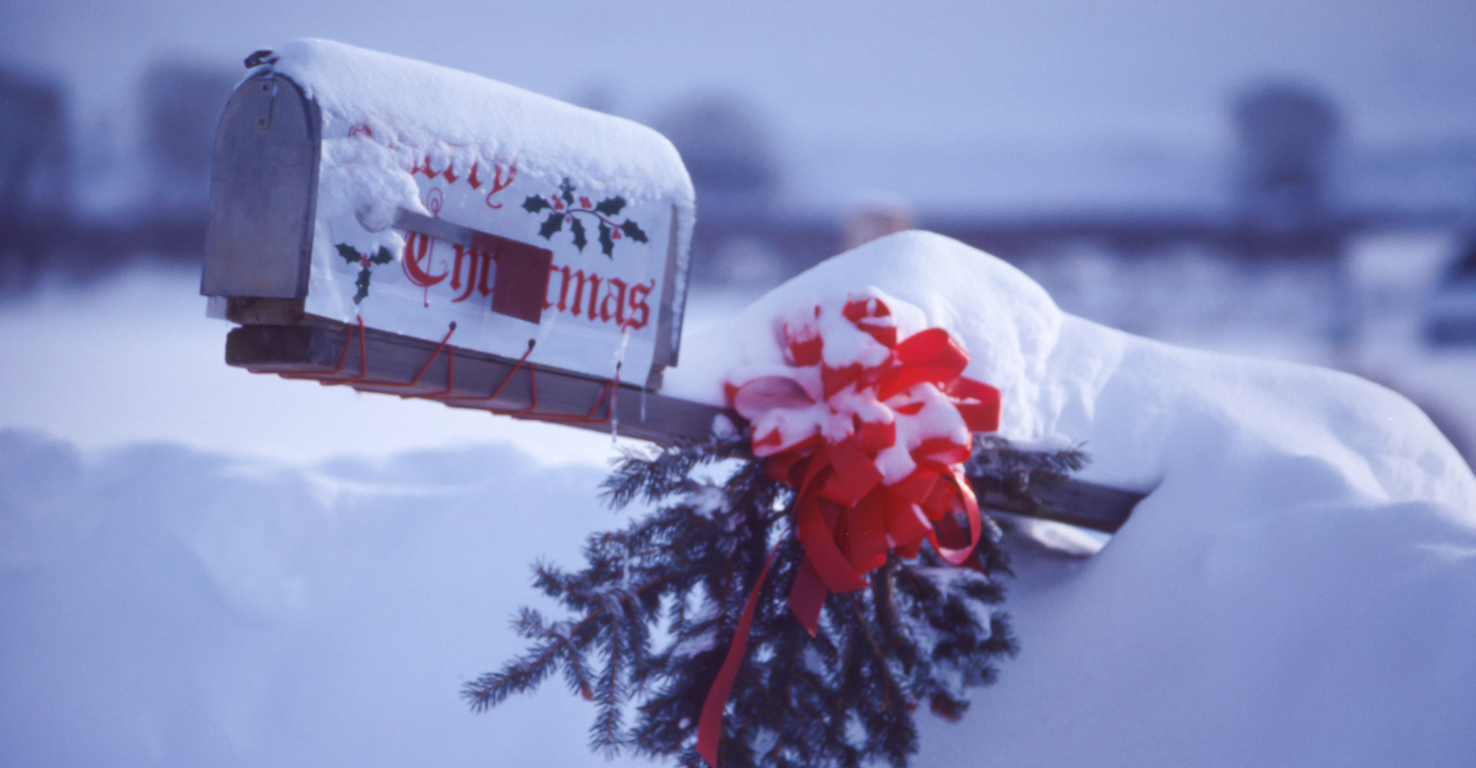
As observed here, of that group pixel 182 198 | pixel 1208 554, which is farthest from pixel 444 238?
pixel 182 198

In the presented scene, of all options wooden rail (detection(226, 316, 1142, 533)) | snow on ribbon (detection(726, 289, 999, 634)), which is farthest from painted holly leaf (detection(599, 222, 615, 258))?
snow on ribbon (detection(726, 289, 999, 634))

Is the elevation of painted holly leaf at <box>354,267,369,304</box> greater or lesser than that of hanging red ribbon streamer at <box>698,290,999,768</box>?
greater

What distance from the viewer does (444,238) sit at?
85 cm

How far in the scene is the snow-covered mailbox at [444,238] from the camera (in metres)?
0.78

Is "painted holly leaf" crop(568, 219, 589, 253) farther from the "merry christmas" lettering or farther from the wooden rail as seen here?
the wooden rail

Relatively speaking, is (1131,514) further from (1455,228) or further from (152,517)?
(152,517)

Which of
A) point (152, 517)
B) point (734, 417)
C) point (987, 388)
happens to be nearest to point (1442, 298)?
point (987, 388)

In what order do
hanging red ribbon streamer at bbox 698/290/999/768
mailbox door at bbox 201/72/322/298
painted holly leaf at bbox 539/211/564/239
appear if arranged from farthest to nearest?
hanging red ribbon streamer at bbox 698/290/999/768 → painted holly leaf at bbox 539/211/564/239 → mailbox door at bbox 201/72/322/298

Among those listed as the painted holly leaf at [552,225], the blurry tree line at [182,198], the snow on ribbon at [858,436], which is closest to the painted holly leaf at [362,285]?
the painted holly leaf at [552,225]

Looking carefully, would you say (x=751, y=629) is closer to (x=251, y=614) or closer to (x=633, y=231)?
(x=633, y=231)

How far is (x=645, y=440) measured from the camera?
1.09 meters

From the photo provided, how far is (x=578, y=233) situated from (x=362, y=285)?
0.24 m

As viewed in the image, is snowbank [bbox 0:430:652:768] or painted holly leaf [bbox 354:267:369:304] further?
snowbank [bbox 0:430:652:768]

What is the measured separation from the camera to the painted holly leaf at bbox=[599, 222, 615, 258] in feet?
3.13
